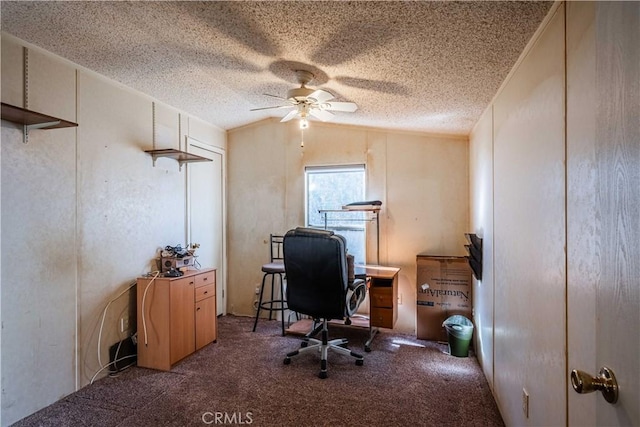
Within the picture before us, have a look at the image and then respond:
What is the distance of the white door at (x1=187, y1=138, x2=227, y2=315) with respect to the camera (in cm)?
402

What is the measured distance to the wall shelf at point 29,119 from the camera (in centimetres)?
198

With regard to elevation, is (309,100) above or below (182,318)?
above

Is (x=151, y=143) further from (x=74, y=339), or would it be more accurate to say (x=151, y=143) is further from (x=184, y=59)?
(x=74, y=339)

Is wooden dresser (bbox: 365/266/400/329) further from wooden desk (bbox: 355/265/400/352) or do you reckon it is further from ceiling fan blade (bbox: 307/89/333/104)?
ceiling fan blade (bbox: 307/89/333/104)

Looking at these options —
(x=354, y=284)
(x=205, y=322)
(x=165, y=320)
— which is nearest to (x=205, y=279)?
(x=205, y=322)

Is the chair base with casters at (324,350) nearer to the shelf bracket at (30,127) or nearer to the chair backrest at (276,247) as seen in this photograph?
the chair backrest at (276,247)

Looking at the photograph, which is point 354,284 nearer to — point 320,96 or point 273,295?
point 320,96

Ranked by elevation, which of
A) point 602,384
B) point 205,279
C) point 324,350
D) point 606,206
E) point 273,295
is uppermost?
point 606,206

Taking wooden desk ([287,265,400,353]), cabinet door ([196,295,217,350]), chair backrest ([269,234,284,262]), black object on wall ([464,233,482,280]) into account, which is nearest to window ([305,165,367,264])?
chair backrest ([269,234,284,262])

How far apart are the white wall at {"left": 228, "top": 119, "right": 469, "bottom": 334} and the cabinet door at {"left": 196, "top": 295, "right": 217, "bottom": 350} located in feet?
3.35

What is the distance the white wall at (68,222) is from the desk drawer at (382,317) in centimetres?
237

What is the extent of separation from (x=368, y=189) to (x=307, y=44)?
2280mm

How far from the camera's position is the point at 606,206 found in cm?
82

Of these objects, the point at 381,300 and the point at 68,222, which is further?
the point at 381,300
